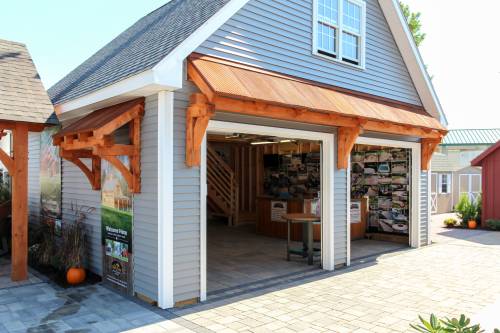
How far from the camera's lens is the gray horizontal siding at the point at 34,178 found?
32.1ft

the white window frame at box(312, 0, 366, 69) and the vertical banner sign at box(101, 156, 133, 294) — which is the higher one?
the white window frame at box(312, 0, 366, 69)

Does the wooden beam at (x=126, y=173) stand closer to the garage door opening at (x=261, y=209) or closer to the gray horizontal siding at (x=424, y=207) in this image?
the garage door opening at (x=261, y=209)

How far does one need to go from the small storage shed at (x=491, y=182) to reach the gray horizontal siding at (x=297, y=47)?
701cm

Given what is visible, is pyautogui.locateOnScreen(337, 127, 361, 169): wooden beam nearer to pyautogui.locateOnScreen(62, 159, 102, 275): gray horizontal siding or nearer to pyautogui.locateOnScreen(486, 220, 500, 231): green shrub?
pyautogui.locateOnScreen(62, 159, 102, 275): gray horizontal siding

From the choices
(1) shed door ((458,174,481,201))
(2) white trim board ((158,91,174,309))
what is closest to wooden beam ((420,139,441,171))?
(2) white trim board ((158,91,174,309))

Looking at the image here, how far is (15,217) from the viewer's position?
693 centimetres

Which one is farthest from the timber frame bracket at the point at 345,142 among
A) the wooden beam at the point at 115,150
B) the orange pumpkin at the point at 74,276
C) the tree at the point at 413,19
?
the tree at the point at 413,19

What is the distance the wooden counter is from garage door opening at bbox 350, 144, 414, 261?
4.78 ft

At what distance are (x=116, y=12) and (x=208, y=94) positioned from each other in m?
10.9

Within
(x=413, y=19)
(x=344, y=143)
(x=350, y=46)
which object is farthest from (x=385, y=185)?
(x=413, y=19)

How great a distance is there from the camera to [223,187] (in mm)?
14766

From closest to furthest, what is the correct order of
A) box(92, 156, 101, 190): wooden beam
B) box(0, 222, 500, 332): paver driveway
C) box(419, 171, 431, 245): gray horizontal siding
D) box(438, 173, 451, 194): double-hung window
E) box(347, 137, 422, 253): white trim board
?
box(0, 222, 500, 332): paver driveway, box(92, 156, 101, 190): wooden beam, box(347, 137, 422, 253): white trim board, box(419, 171, 431, 245): gray horizontal siding, box(438, 173, 451, 194): double-hung window

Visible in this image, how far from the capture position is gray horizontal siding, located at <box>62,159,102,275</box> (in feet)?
23.6

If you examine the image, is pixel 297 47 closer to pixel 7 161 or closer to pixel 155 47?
pixel 155 47
